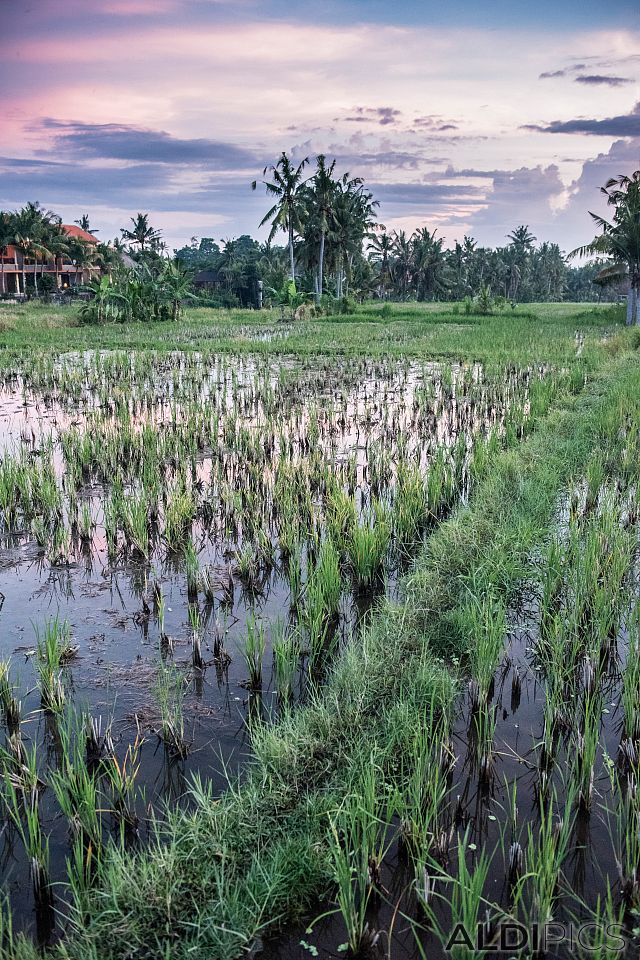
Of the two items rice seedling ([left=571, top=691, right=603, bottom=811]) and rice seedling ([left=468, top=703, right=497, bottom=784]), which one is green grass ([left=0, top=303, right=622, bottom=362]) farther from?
rice seedling ([left=571, top=691, right=603, bottom=811])

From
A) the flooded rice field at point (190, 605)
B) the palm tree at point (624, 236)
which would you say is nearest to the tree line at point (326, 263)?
the palm tree at point (624, 236)

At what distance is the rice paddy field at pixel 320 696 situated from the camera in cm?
183

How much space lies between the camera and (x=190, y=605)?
3.65 m

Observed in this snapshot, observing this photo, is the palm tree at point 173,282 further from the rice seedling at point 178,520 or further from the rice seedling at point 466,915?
the rice seedling at point 466,915

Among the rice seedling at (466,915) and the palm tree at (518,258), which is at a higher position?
the palm tree at (518,258)

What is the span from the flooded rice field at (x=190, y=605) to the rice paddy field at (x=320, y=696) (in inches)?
0.6

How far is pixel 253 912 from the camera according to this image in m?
1.78

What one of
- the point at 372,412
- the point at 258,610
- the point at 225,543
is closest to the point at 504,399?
the point at 372,412

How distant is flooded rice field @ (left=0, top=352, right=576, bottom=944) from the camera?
2250mm

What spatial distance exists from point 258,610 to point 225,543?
3.18 ft

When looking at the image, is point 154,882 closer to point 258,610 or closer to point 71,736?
point 71,736

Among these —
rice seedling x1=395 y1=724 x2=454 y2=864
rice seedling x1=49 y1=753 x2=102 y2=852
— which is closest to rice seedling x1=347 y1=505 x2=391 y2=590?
rice seedling x1=395 y1=724 x2=454 y2=864

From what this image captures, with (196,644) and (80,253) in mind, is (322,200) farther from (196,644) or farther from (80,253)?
(196,644)

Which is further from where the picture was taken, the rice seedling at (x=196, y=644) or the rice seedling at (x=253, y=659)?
the rice seedling at (x=196, y=644)
